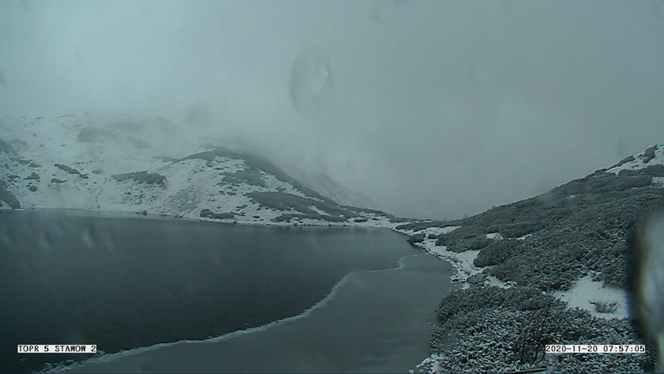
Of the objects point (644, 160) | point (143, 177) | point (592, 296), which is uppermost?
point (143, 177)

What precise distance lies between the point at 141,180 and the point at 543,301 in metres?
129

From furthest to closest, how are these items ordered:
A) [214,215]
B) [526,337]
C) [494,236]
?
[214,215], [494,236], [526,337]

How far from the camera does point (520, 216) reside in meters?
58.1

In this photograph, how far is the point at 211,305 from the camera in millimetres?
27844

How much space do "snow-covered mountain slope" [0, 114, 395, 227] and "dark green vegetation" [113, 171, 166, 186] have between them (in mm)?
316

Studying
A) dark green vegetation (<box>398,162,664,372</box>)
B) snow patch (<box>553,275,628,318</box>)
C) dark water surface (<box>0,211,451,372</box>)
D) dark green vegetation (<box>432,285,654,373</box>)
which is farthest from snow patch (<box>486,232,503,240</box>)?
dark green vegetation (<box>432,285,654,373</box>)

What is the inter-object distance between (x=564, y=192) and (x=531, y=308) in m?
48.2

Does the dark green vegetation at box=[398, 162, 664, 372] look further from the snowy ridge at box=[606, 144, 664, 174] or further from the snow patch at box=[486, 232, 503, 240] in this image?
the snowy ridge at box=[606, 144, 664, 174]

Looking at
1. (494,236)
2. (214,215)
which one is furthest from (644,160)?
(214,215)

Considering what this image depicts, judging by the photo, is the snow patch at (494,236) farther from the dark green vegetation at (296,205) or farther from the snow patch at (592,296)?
the dark green vegetation at (296,205)

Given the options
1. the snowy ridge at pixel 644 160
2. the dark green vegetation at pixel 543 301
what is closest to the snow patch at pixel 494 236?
the dark green vegetation at pixel 543 301

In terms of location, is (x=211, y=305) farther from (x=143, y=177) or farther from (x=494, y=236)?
(x=143, y=177)

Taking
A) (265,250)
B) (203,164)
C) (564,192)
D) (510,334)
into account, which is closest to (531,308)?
(510,334)

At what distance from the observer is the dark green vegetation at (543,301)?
58.5ft
